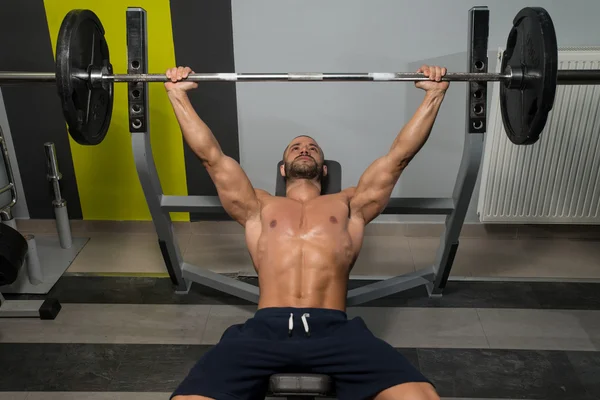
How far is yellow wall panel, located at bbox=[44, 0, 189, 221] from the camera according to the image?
2.37 m

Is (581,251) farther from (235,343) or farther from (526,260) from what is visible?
(235,343)

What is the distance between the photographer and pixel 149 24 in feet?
7.79

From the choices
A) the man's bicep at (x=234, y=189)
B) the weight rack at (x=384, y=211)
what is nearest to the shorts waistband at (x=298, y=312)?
the man's bicep at (x=234, y=189)

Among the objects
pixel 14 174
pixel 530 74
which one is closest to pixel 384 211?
pixel 530 74

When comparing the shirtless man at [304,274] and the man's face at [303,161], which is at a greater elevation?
the man's face at [303,161]

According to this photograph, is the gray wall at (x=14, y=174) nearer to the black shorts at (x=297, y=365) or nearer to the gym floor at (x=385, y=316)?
the gym floor at (x=385, y=316)

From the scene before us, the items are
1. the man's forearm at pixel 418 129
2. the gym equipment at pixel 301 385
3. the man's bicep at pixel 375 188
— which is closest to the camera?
the gym equipment at pixel 301 385

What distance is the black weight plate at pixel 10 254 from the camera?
2059 millimetres

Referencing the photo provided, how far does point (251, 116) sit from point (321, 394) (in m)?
1.48

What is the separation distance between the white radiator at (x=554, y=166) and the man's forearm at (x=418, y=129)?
68 centimetres

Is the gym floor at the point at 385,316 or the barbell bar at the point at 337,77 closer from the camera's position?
the barbell bar at the point at 337,77

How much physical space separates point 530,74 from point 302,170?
2.61 ft

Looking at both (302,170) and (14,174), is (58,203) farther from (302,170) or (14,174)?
(302,170)

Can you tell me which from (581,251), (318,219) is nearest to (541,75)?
(318,219)
